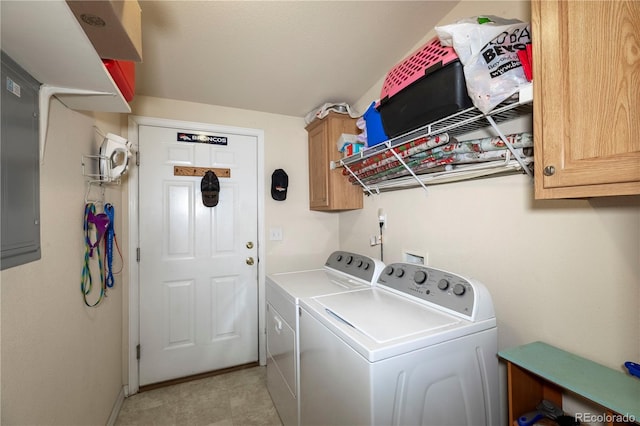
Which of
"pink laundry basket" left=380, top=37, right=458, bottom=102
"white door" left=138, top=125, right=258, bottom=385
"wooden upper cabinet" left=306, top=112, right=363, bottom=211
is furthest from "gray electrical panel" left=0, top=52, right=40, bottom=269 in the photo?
"wooden upper cabinet" left=306, top=112, right=363, bottom=211

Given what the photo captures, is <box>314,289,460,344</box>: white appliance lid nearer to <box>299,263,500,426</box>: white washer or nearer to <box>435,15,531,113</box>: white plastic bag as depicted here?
<box>299,263,500,426</box>: white washer

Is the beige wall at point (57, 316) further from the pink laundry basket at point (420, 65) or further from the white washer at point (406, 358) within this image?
the pink laundry basket at point (420, 65)

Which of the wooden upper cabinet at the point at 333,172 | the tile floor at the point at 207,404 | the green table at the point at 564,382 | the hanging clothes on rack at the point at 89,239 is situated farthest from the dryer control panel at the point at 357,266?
the hanging clothes on rack at the point at 89,239

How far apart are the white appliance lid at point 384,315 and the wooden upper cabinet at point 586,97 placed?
61 cm

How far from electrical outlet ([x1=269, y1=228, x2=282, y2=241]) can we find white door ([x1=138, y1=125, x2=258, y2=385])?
161 millimetres

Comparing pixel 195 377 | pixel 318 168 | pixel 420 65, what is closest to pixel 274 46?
pixel 420 65

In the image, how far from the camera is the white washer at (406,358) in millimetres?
913

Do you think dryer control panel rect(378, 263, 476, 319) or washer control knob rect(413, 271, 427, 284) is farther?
washer control knob rect(413, 271, 427, 284)

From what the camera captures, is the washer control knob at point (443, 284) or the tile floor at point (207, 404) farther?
the tile floor at point (207, 404)

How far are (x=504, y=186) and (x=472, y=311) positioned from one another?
599 millimetres

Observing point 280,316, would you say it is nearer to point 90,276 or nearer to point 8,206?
point 90,276

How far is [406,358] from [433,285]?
474mm

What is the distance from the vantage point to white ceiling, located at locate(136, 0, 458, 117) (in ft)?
4.44

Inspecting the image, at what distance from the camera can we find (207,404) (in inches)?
77.6
